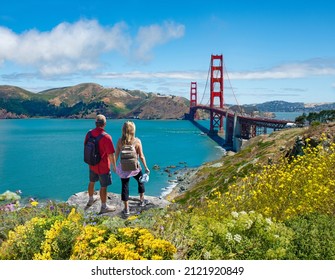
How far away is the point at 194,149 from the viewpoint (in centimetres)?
8175

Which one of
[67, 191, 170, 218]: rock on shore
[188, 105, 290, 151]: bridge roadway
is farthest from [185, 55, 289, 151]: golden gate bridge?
[67, 191, 170, 218]: rock on shore

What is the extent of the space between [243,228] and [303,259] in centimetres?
93

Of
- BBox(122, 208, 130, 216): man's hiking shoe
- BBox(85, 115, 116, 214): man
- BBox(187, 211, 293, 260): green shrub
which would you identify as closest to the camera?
BBox(187, 211, 293, 260): green shrub

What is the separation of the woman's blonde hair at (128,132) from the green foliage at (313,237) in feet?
11.4

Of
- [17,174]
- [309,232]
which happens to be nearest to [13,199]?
[309,232]

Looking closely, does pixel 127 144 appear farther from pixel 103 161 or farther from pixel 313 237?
pixel 313 237

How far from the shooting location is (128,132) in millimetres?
7520

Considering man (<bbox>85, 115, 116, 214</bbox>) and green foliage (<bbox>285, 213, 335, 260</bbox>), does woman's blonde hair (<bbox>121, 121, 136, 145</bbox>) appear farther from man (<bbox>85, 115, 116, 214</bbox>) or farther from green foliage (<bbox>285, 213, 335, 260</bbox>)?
green foliage (<bbox>285, 213, 335, 260</bbox>)

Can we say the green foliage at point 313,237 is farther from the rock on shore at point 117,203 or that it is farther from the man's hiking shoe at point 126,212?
the rock on shore at point 117,203

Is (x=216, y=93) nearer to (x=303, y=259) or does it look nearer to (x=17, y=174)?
(x=17, y=174)

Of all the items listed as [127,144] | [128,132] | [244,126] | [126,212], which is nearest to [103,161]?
[127,144]

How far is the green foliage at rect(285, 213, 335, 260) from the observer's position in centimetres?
461

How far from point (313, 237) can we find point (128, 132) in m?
4.06

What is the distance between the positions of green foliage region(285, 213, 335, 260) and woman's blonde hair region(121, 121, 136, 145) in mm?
3473
